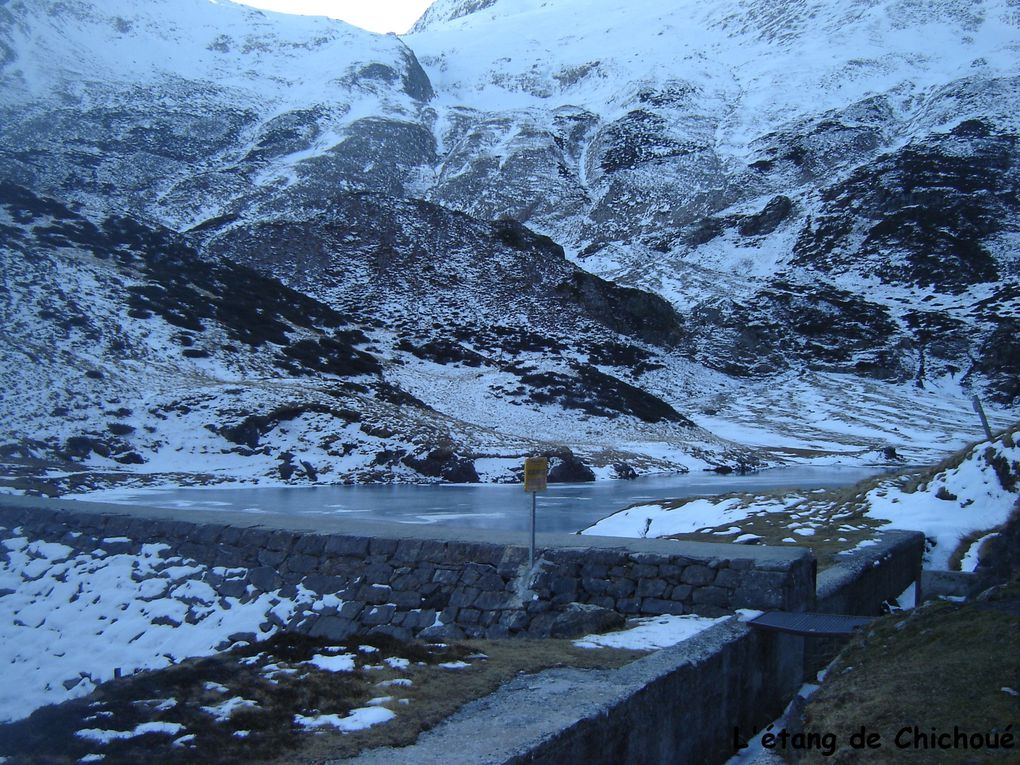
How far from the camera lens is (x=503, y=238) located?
75.1 meters

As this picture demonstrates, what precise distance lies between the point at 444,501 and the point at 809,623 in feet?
55.7

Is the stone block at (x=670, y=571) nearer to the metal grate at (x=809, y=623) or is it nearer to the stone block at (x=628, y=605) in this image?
the stone block at (x=628, y=605)

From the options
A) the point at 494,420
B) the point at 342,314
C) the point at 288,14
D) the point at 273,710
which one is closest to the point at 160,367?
the point at 494,420

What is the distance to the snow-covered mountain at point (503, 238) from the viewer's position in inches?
1369

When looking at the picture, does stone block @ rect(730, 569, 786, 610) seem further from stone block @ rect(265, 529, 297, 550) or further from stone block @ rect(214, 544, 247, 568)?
stone block @ rect(214, 544, 247, 568)

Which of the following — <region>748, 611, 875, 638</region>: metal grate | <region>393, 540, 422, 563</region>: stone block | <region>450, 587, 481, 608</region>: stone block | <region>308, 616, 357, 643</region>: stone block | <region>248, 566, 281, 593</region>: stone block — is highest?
<region>393, 540, 422, 563</region>: stone block

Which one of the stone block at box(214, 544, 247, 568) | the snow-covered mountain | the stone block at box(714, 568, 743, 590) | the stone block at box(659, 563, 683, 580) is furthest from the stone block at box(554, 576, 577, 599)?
the snow-covered mountain

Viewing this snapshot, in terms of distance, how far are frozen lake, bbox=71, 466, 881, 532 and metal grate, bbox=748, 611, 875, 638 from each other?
29.0ft

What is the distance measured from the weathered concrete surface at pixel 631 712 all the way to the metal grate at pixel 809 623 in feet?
0.50

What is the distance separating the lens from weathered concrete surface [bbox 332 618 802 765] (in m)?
3.85

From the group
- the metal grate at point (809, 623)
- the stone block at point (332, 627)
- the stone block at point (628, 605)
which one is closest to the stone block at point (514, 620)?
the stone block at point (628, 605)

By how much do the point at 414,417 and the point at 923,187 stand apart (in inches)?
3640

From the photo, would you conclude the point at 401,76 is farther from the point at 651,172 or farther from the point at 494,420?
the point at 494,420

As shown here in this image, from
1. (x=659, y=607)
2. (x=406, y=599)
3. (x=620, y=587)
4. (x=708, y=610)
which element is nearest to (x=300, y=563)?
(x=406, y=599)
